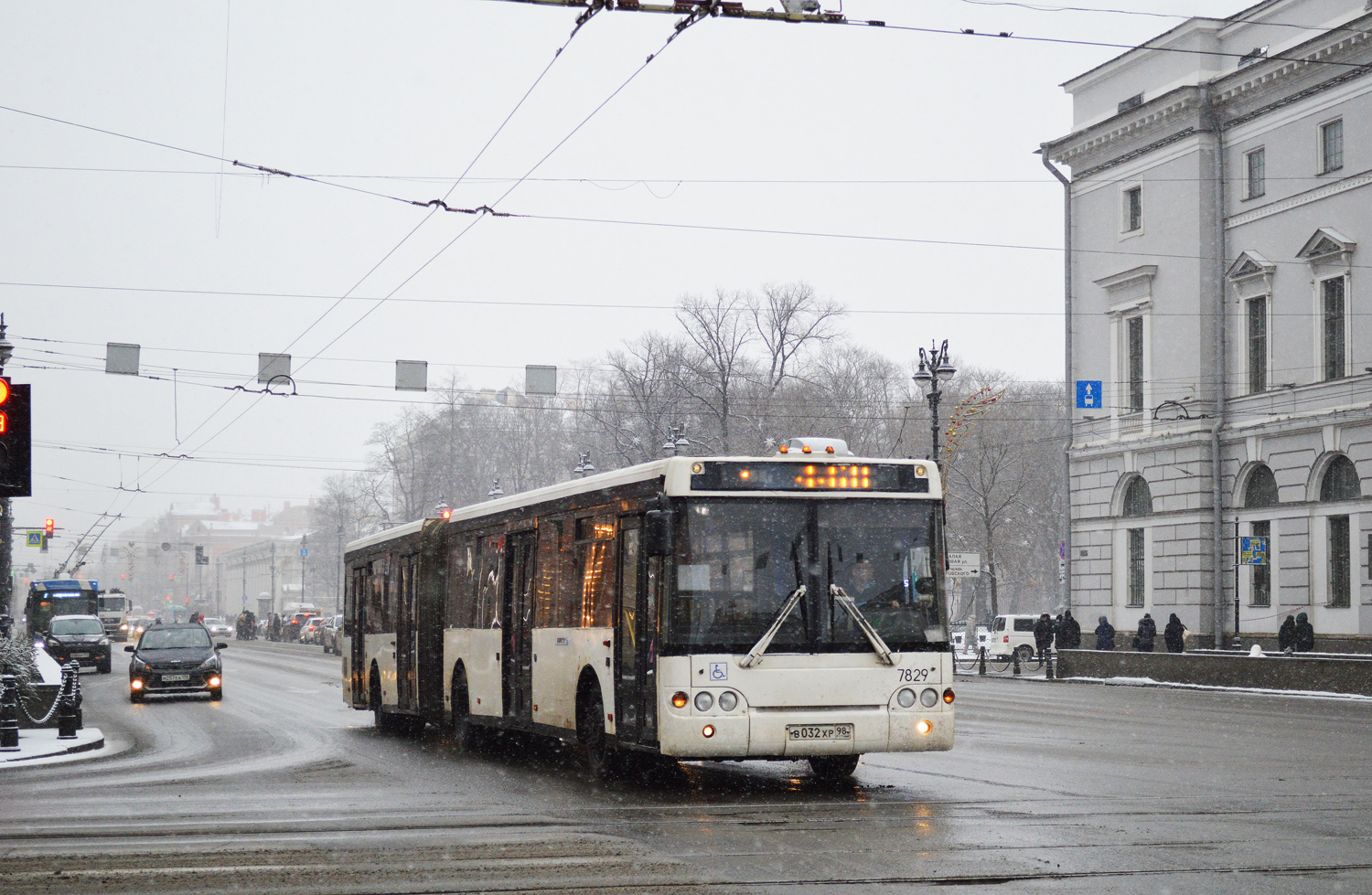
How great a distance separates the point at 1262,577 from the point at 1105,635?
4.32 metres

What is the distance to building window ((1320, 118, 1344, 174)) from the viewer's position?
38844 mm

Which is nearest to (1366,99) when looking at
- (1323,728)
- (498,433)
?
(1323,728)

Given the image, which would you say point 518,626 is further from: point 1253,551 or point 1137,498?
point 1137,498

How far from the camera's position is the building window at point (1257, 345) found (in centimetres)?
4191

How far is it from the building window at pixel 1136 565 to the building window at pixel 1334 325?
790 centimetres

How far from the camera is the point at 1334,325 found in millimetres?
39625

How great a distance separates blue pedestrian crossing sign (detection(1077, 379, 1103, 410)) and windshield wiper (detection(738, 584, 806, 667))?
110ft

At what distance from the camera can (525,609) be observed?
1709 centimetres

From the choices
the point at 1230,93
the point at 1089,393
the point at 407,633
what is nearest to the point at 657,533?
the point at 407,633

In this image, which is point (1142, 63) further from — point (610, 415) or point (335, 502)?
point (335, 502)

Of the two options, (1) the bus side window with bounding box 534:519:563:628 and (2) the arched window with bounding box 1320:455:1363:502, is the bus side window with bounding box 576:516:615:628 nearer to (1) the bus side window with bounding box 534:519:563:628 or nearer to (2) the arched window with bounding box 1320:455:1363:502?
(1) the bus side window with bounding box 534:519:563:628

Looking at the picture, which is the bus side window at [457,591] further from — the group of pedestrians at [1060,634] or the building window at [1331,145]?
the building window at [1331,145]

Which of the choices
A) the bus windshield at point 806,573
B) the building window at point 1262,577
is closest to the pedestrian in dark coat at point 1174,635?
the building window at point 1262,577

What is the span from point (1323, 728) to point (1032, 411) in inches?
2556
